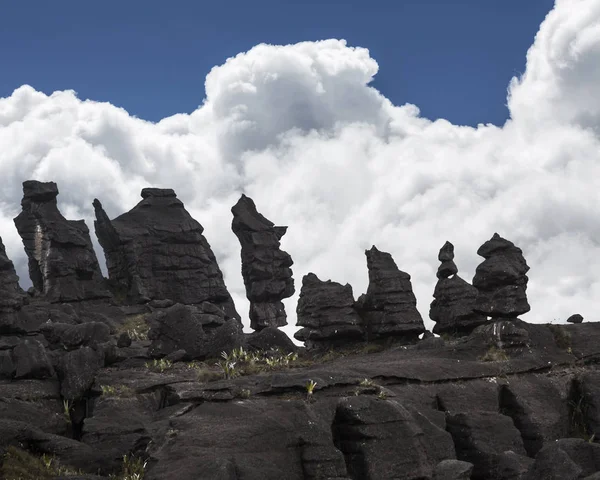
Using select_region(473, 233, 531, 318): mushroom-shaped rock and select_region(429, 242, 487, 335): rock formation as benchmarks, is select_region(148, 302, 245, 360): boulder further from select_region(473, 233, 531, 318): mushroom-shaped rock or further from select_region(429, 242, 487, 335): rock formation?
select_region(429, 242, 487, 335): rock formation

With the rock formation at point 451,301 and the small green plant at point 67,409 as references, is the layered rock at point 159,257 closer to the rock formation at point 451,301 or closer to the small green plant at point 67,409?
the rock formation at point 451,301

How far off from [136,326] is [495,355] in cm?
4506

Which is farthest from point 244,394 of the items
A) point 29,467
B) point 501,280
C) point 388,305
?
point 388,305

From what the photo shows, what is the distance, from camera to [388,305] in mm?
52719

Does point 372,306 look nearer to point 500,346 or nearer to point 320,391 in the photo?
point 500,346

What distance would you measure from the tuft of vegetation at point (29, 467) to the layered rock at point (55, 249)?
57.5 m

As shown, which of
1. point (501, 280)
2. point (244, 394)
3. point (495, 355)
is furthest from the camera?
point (501, 280)

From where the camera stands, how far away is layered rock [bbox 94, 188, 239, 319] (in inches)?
3489

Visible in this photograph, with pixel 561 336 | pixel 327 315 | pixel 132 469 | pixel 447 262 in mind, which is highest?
pixel 447 262

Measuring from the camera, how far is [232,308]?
95.2m

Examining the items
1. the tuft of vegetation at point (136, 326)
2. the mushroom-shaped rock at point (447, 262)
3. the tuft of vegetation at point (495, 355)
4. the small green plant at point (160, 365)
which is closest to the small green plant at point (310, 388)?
the small green plant at point (160, 365)

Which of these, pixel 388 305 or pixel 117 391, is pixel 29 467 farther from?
pixel 388 305

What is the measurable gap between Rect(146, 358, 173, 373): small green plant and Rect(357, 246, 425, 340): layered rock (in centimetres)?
1820

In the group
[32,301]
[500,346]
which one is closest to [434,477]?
[500,346]
